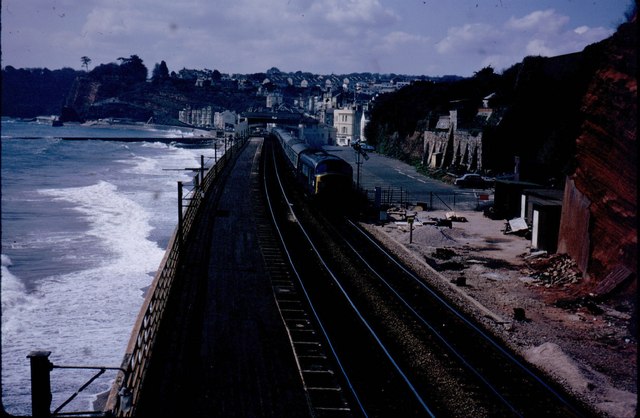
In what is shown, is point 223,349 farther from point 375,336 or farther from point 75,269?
point 75,269

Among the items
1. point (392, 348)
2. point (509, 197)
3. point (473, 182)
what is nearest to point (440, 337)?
point (392, 348)

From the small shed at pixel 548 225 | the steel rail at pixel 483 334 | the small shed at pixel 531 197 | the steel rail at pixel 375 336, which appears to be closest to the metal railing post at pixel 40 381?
the steel rail at pixel 375 336

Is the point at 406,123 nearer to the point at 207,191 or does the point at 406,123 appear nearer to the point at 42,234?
the point at 207,191

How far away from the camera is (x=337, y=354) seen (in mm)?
14938

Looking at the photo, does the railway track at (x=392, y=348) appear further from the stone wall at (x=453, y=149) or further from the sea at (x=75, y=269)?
the stone wall at (x=453, y=149)

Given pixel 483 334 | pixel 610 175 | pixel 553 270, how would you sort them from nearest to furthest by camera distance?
pixel 483 334
pixel 610 175
pixel 553 270

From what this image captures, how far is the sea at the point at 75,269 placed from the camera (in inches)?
782

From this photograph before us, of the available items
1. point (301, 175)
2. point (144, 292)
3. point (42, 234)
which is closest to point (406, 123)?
point (301, 175)

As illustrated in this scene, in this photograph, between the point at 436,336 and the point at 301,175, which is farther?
the point at 301,175

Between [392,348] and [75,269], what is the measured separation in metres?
22.4

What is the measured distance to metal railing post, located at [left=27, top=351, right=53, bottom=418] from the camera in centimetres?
855

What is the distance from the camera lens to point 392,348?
15789 millimetres

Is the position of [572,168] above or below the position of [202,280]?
above

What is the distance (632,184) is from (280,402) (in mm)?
15126
